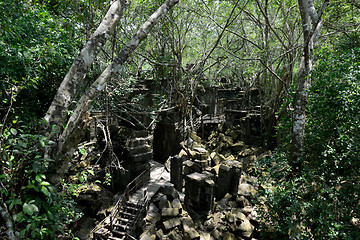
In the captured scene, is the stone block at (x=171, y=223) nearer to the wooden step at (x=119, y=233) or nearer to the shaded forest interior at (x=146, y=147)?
the shaded forest interior at (x=146, y=147)

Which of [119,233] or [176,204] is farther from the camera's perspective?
[176,204]

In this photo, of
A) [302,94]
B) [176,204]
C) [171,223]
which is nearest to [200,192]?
[176,204]

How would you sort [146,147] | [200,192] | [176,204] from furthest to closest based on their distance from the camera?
[146,147], [176,204], [200,192]

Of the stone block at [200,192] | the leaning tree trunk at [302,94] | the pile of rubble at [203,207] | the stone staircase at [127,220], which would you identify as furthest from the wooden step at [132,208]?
the leaning tree trunk at [302,94]

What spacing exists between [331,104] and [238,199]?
215 inches

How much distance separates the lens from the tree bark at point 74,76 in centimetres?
304

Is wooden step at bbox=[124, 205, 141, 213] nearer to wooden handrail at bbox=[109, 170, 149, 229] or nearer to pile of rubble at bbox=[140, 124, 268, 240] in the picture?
wooden handrail at bbox=[109, 170, 149, 229]

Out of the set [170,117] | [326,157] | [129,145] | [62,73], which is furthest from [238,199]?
[62,73]

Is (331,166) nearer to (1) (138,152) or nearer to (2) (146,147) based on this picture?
(2) (146,147)

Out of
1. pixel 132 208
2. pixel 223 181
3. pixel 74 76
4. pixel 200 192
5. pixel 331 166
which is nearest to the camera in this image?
pixel 74 76

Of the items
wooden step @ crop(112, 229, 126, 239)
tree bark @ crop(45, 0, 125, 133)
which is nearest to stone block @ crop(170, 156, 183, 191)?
wooden step @ crop(112, 229, 126, 239)

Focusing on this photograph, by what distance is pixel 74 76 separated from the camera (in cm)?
311

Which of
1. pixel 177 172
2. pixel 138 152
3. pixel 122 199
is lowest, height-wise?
pixel 122 199

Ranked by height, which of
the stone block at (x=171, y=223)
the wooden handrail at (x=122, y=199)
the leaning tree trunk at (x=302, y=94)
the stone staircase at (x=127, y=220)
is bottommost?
the stone block at (x=171, y=223)
